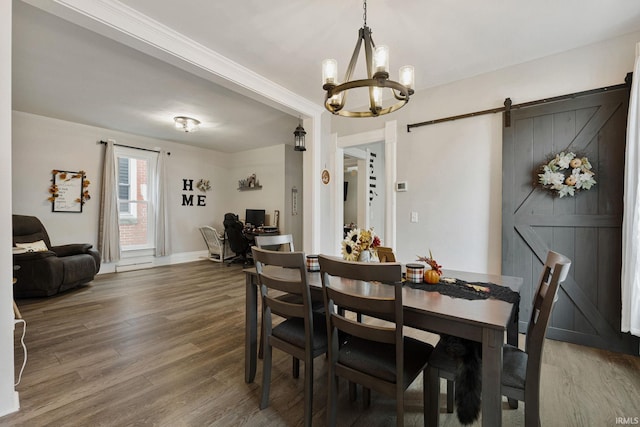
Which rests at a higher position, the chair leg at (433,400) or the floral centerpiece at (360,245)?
the floral centerpiece at (360,245)

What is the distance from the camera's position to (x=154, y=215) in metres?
5.85

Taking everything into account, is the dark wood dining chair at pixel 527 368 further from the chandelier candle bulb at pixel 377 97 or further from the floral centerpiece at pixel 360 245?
the chandelier candle bulb at pixel 377 97

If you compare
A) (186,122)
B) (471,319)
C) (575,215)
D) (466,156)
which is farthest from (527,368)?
(186,122)

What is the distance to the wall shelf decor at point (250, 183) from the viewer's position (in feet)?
21.5

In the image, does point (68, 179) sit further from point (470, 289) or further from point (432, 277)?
point (470, 289)

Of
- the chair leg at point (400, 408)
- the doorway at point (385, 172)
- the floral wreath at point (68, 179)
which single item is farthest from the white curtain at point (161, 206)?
the chair leg at point (400, 408)

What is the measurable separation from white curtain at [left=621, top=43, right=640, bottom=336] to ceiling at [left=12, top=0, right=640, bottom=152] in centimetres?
71

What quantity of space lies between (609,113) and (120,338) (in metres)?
4.59

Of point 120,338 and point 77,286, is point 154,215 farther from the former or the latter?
point 120,338

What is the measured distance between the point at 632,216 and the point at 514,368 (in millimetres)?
1779


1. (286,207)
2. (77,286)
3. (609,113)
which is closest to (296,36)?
(609,113)

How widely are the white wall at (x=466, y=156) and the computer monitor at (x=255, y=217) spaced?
11.7ft

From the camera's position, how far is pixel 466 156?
302cm

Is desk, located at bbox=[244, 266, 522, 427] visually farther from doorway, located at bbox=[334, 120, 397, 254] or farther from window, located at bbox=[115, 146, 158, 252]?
window, located at bbox=[115, 146, 158, 252]
